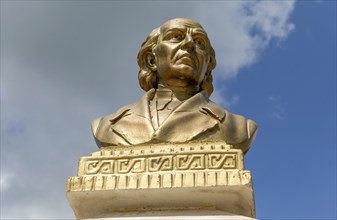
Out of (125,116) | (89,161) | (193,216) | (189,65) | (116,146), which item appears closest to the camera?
(193,216)

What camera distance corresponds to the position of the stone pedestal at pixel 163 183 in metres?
4.30

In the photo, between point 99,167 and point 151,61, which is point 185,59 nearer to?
point 151,61

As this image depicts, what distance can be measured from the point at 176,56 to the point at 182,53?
8cm

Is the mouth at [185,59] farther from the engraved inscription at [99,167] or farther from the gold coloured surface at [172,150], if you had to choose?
the engraved inscription at [99,167]

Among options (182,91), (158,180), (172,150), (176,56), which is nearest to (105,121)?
(182,91)

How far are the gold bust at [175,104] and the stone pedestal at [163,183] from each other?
41 centimetres

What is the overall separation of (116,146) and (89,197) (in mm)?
719

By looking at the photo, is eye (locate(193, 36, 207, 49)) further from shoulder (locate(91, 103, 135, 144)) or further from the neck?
shoulder (locate(91, 103, 135, 144))

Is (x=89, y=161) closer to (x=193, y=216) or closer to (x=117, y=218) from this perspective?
(x=117, y=218)

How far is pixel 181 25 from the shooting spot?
6.02 metres

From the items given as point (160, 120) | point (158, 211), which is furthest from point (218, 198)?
point (160, 120)

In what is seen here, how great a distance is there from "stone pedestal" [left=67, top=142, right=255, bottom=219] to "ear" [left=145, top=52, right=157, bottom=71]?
5.95ft

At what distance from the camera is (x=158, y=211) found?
4.45m

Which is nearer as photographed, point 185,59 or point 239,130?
point 239,130
